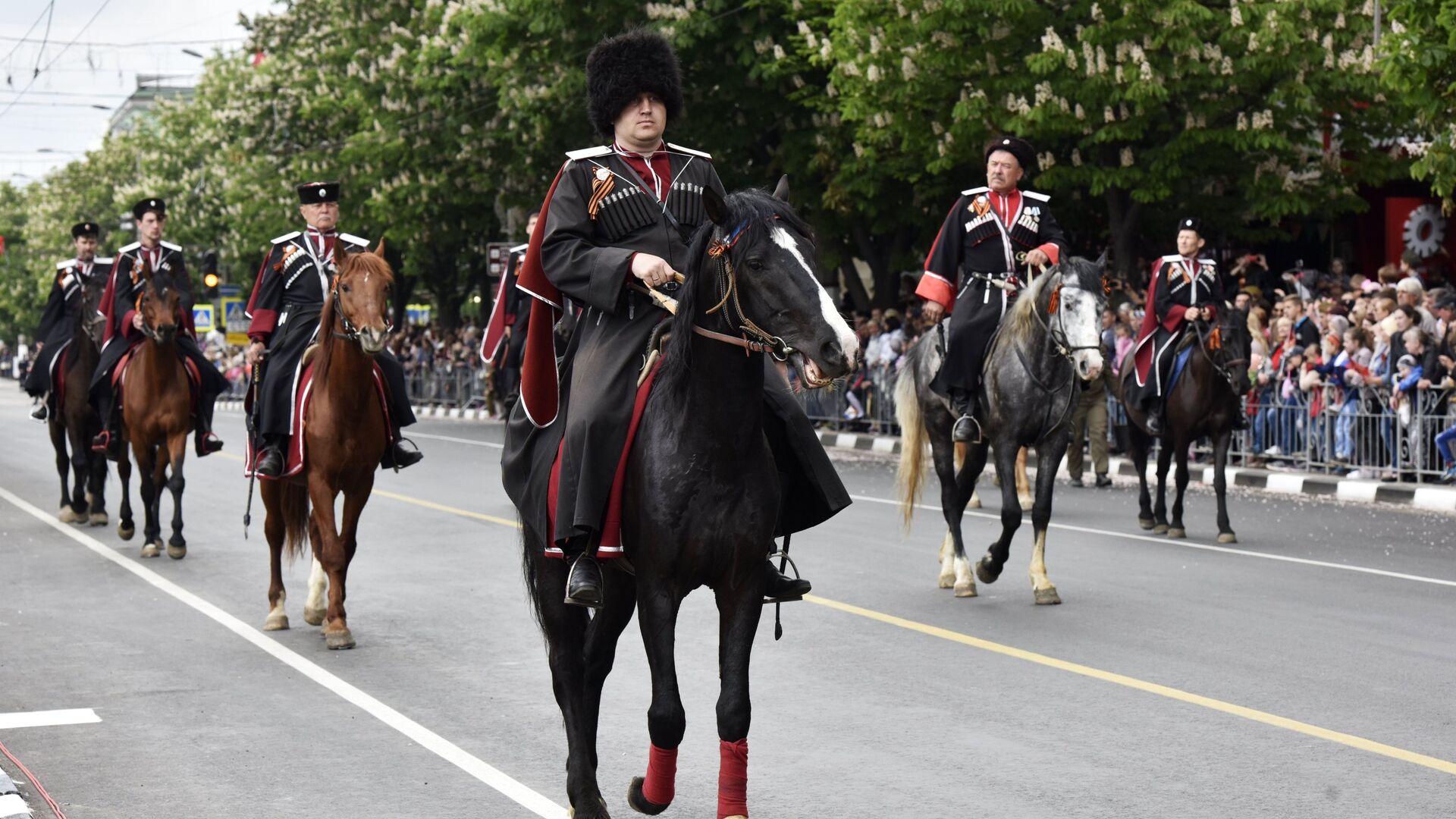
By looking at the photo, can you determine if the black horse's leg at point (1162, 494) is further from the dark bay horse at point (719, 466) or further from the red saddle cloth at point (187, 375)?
the dark bay horse at point (719, 466)

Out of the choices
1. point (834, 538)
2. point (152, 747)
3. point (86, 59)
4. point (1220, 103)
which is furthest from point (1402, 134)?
point (86, 59)

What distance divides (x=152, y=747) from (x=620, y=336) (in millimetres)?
3111

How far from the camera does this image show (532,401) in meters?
A: 6.49

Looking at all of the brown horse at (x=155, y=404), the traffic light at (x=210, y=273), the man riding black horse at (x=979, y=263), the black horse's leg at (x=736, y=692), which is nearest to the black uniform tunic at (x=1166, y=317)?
the man riding black horse at (x=979, y=263)

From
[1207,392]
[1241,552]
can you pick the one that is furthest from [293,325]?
[1207,392]

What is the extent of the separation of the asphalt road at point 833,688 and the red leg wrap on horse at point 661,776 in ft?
2.34

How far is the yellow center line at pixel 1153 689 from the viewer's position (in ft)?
24.2

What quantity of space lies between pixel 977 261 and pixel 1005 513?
180 cm

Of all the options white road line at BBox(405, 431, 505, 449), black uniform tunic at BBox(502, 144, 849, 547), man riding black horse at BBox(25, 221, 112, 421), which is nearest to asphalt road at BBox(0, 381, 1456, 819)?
black uniform tunic at BBox(502, 144, 849, 547)

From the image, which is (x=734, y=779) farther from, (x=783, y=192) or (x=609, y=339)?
(x=783, y=192)

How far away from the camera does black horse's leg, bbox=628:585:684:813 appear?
5781 mm

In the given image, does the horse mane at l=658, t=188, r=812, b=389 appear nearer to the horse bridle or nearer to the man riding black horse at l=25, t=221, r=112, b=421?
the horse bridle

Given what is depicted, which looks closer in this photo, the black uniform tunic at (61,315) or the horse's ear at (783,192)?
the horse's ear at (783,192)

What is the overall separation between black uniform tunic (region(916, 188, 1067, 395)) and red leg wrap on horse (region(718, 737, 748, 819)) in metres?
6.78
